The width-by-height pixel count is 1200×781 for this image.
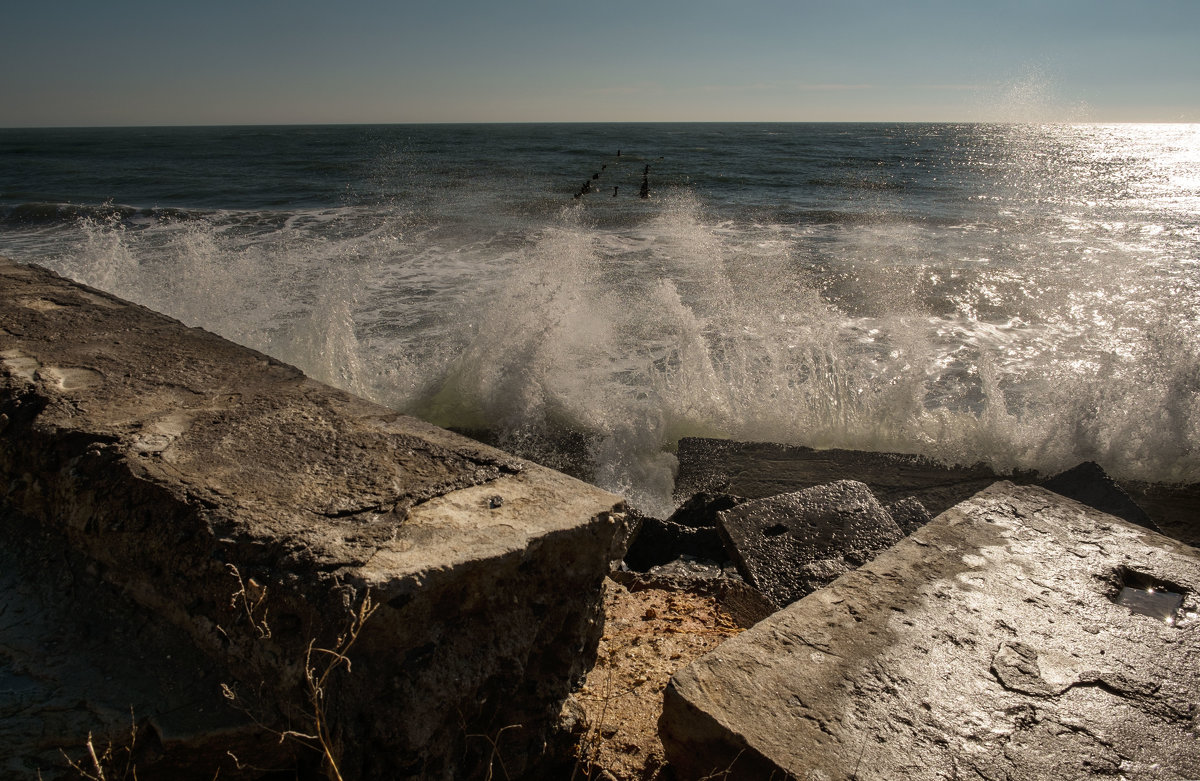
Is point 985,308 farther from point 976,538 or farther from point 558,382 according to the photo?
point 976,538

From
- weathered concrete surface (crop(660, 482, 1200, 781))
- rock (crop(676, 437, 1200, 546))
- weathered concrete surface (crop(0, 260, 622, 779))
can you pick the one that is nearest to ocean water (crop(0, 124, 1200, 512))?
rock (crop(676, 437, 1200, 546))

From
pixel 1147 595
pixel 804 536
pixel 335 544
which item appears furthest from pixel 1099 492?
pixel 335 544

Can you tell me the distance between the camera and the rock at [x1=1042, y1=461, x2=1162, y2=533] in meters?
3.10

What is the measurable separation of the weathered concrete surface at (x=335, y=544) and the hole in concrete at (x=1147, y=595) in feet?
4.89

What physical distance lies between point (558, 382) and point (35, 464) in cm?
325

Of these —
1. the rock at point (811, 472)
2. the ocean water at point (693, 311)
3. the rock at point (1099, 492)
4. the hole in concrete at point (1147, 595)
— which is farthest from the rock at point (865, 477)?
the hole in concrete at point (1147, 595)

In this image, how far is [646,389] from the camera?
489cm

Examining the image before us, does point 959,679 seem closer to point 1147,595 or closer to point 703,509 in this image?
point 1147,595

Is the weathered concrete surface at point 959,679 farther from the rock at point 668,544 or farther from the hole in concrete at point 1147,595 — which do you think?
the rock at point 668,544

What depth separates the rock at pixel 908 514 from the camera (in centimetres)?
298

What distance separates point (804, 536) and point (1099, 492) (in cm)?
157

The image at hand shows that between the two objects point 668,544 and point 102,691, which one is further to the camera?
point 668,544

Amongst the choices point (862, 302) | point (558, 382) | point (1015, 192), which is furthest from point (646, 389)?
point (1015, 192)

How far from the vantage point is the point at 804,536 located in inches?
108
